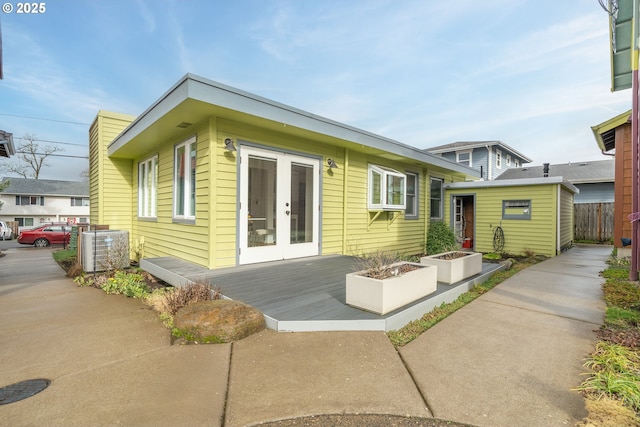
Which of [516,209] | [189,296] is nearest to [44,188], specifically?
[189,296]

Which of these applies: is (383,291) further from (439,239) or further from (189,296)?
(439,239)

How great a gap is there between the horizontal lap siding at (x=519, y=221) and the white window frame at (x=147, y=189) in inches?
360

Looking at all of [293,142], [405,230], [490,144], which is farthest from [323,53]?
[490,144]

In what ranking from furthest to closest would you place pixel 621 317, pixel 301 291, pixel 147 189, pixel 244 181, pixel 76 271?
1. pixel 147 189
2. pixel 76 271
3. pixel 244 181
4. pixel 301 291
5. pixel 621 317

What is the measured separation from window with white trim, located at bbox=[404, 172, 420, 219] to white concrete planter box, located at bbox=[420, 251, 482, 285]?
382cm

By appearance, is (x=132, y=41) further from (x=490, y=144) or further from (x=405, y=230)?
(x=490, y=144)

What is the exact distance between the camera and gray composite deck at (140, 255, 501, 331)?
2.85 meters

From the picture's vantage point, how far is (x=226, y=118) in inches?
185

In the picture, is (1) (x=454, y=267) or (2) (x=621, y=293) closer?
(2) (x=621, y=293)

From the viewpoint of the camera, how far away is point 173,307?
3434mm

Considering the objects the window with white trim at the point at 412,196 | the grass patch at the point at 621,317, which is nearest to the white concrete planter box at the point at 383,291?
the grass patch at the point at 621,317

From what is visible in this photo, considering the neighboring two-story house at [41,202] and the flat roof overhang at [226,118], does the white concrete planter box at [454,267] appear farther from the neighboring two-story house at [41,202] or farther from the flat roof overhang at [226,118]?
the neighboring two-story house at [41,202]

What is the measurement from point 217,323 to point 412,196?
7.43 metres

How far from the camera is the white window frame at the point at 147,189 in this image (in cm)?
702
